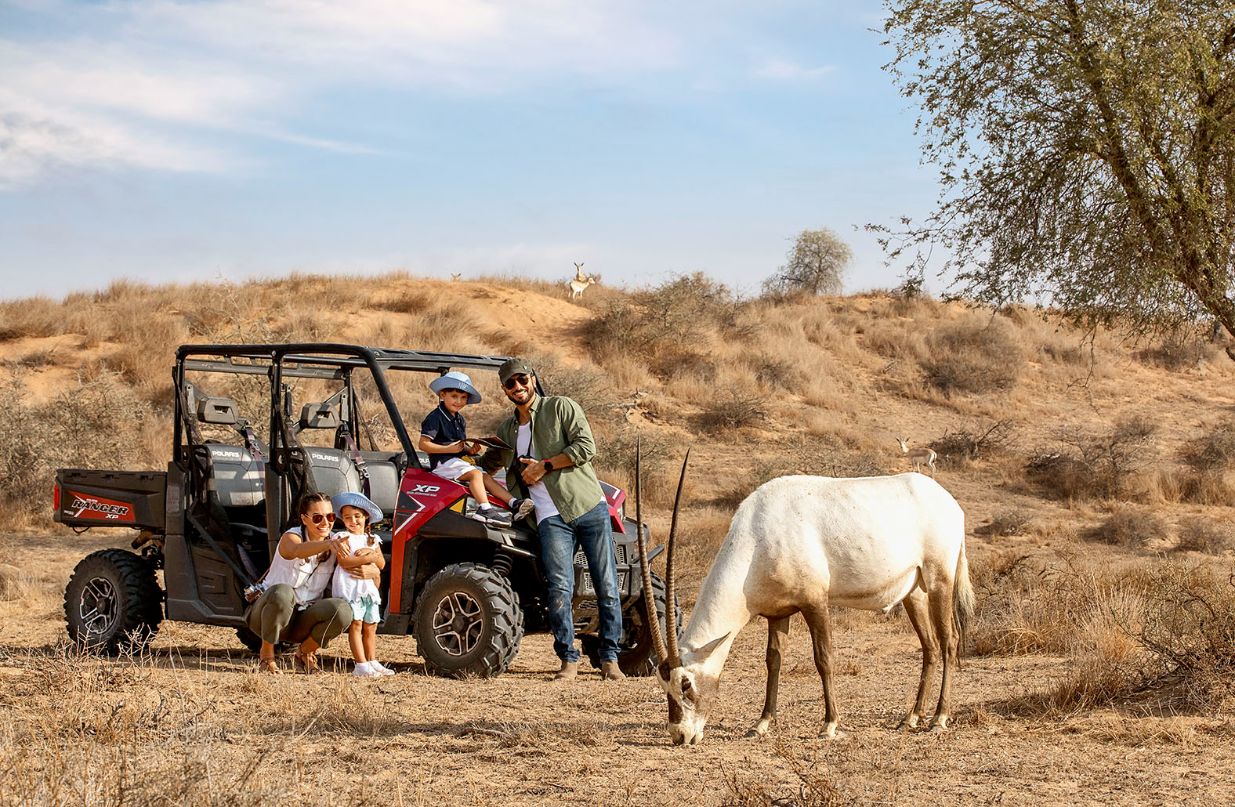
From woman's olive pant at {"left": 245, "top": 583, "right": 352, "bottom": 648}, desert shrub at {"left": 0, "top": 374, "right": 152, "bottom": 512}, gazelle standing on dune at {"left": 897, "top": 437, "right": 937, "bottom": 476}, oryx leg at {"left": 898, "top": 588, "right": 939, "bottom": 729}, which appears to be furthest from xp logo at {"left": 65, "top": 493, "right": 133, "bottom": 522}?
gazelle standing on dune at {"left": 897, "top": 437, "right": 937, "bottom": 476}

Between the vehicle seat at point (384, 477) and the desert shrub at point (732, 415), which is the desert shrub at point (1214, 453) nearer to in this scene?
the desert shrub at point (732, 415)

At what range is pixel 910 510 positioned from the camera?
745 centimetres

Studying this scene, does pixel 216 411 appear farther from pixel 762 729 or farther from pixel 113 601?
pixel 762 729

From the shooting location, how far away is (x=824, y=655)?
6.95 meters

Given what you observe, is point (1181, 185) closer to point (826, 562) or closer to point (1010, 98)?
point (1010, 98)

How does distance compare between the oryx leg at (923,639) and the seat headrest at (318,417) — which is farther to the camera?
the seat headrest at (318,417)

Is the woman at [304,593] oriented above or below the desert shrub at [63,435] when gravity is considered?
below

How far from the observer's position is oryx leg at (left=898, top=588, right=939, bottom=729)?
24.1 feet

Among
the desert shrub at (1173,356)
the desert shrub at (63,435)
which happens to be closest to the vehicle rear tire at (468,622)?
the desert shrub at (63,435)

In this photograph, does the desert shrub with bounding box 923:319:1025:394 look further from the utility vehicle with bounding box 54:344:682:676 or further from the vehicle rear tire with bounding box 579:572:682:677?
the utility vehicle with bounding box 54:344:682:676

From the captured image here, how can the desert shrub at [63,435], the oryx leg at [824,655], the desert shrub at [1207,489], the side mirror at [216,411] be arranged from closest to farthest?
the oryx leg at [824,655]
the side mirror at [216,411]
the desert shrub at [63,435]
the desert shrub at [1207,489]

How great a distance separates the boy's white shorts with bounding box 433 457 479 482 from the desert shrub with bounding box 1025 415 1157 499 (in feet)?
55.0

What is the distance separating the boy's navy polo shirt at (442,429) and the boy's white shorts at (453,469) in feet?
0.35

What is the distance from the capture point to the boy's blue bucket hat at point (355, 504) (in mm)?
8977
